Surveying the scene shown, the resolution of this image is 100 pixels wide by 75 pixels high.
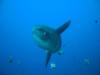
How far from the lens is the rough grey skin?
4762mm

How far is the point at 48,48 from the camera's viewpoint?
16.0 feet

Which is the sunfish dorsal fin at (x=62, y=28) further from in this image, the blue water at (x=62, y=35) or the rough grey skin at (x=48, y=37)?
the blue water at (x=62, y=35)

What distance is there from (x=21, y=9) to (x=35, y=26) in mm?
431

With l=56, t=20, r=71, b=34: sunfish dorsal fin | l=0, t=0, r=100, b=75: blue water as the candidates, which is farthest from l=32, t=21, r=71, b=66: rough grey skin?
l=0, t=0, r=100, b=75: blue water

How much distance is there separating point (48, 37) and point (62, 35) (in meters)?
0.33

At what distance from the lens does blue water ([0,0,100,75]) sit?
5.07 m

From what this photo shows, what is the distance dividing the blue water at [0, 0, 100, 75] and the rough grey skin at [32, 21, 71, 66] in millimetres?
152

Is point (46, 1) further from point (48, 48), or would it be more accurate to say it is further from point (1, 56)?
point (1, 56)

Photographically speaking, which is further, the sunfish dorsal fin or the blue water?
the blue water

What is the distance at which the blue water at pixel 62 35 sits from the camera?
5066mm

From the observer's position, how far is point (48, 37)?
4781 mm

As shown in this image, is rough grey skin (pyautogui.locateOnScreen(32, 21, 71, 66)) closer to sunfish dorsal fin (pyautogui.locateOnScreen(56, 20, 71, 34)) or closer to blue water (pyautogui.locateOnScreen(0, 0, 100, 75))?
sunfish dorsal fin (pyautogui.locateOnScreen(56, 20, 71, 34))

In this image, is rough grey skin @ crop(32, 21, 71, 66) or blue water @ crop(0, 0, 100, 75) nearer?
rough grey skin @ crop(32, 21, 71, 66)

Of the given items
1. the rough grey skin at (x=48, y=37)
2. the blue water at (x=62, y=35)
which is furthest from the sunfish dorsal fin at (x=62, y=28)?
the blue water at (x=62, y=35)
